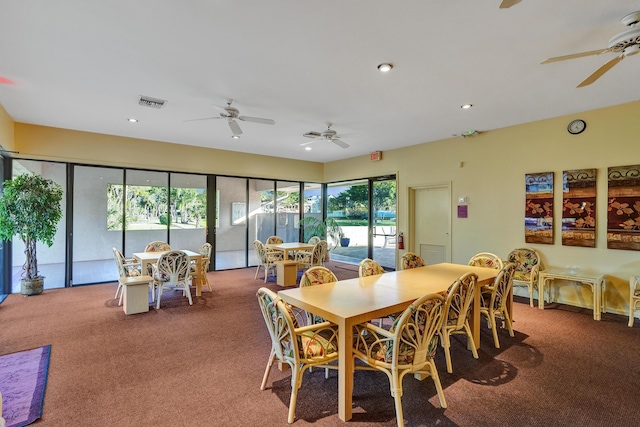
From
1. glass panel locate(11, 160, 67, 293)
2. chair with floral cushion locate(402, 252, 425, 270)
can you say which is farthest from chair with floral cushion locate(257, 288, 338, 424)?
glass panel locate(11, 160, 67, 293)

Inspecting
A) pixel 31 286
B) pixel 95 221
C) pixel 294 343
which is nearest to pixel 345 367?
pixel 294 343

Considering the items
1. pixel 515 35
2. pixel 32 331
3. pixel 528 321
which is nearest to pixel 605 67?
pixel 515 35

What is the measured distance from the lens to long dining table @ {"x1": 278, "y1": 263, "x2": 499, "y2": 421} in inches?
84.1

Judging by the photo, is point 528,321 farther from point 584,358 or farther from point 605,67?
point 605,67

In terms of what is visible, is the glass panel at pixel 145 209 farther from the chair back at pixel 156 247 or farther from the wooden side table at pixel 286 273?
the wooden side table at pixel 286 273

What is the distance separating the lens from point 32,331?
12.3ft

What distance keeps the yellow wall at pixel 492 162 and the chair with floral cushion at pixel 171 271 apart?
2.90 m

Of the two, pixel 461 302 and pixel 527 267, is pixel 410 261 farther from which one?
pixel 527 267

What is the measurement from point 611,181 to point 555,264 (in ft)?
4.75

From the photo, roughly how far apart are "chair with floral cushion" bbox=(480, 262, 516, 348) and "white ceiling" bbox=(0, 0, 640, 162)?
2.21 m

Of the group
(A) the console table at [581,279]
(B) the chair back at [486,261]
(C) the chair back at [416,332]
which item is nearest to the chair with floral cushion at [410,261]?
(B) the chair back at [486,261]

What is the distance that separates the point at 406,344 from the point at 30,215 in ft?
19.9

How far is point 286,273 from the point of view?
612cm

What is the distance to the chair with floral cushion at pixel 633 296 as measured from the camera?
3.91m
